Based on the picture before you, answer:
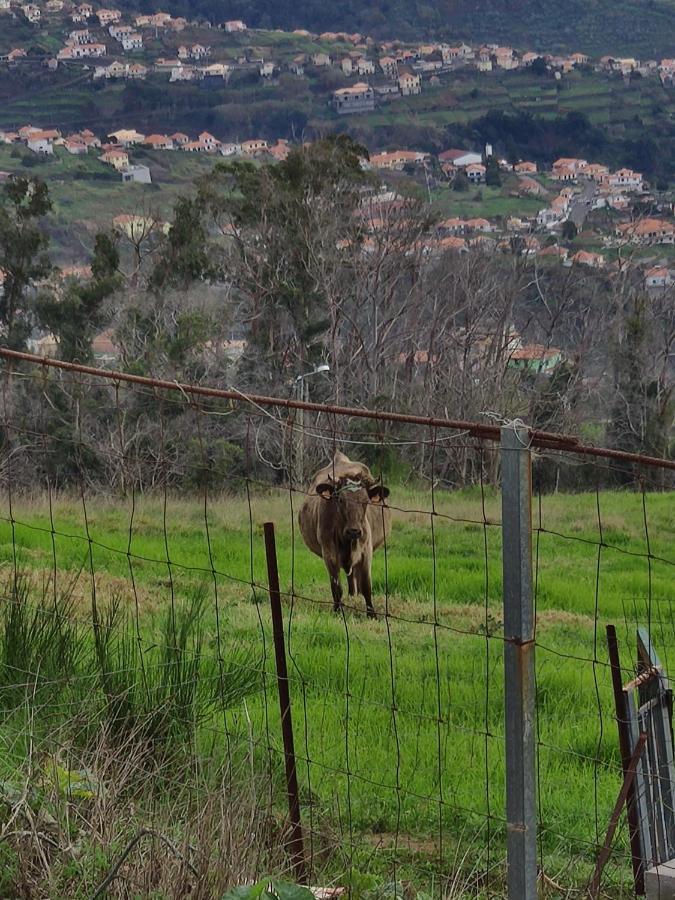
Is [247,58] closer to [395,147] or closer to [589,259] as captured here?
[395,147]

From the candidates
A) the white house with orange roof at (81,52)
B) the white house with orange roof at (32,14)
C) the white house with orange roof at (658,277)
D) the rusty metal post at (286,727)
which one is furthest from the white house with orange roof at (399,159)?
the rusty metal post at (286,727)

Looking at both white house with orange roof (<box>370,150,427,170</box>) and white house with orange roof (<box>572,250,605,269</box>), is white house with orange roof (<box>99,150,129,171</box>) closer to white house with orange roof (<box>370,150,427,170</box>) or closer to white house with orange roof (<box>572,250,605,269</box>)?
white house with orange roof (<box>370,150,427,170</box>)

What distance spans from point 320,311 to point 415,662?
2352cm

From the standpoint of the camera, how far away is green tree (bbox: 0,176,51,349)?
3008cm

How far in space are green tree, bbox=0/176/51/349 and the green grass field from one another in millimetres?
17327

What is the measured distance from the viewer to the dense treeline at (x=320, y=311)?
28453 millimetres

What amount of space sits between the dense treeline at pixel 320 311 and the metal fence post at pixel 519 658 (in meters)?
24.2

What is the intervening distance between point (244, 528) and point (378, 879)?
28.4 ft

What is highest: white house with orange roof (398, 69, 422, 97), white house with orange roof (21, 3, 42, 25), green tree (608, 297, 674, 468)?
white house with orange roof (21, 3, 42, 25)

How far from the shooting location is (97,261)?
29.4 m

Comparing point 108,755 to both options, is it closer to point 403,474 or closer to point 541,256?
point 403,474

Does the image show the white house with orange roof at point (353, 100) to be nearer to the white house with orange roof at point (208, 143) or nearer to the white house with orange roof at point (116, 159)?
the white house with orange roof at point (208, 143)

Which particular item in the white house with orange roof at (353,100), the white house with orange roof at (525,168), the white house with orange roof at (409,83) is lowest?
the white house with orange roof at (525,168)

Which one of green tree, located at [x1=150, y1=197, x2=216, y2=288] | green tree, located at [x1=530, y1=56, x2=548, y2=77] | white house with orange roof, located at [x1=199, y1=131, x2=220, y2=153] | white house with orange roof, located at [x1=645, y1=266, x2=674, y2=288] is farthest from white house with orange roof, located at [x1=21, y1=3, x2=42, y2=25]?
green tree, located at [x1=150, y1=197, x2=216, y2=288]
